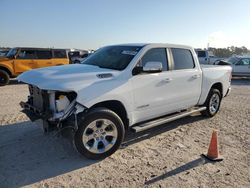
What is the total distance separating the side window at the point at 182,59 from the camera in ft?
17.7

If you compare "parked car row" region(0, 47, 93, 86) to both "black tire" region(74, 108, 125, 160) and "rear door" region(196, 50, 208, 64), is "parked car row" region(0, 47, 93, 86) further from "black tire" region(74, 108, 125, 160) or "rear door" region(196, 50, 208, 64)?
"rear door" region(196, 50, 208, 64)

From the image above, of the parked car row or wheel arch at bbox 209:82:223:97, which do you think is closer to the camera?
wheel arch at bbox 209:82:223:97

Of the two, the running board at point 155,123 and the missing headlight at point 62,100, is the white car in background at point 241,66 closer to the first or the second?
the running board at point 155,123

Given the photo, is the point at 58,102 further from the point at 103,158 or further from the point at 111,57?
the point at 111,57

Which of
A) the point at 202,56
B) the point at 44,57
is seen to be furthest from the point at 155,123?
the point at 202,56

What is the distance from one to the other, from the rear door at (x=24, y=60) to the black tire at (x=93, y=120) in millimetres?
10480

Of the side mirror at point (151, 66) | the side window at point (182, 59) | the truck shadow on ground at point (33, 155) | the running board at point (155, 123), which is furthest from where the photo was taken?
the side window at point (182, 59)

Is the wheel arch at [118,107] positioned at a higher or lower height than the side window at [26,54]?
lower

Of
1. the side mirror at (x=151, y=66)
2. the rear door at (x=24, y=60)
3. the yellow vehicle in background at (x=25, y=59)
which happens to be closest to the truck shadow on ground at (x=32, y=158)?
the side mirror at (x=151, y=66)

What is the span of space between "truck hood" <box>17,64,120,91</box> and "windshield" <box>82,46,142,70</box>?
1.11ft

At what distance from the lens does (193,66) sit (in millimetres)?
5852

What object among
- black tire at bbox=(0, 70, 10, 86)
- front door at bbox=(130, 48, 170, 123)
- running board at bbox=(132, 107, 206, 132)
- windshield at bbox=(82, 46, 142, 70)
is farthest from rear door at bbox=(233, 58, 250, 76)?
black tire at bbox=(0, 70, 10, 86)

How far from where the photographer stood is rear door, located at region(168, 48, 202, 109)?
5.23m

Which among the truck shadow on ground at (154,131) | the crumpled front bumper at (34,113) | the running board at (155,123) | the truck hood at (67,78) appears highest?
the truck hood at (67,78)
